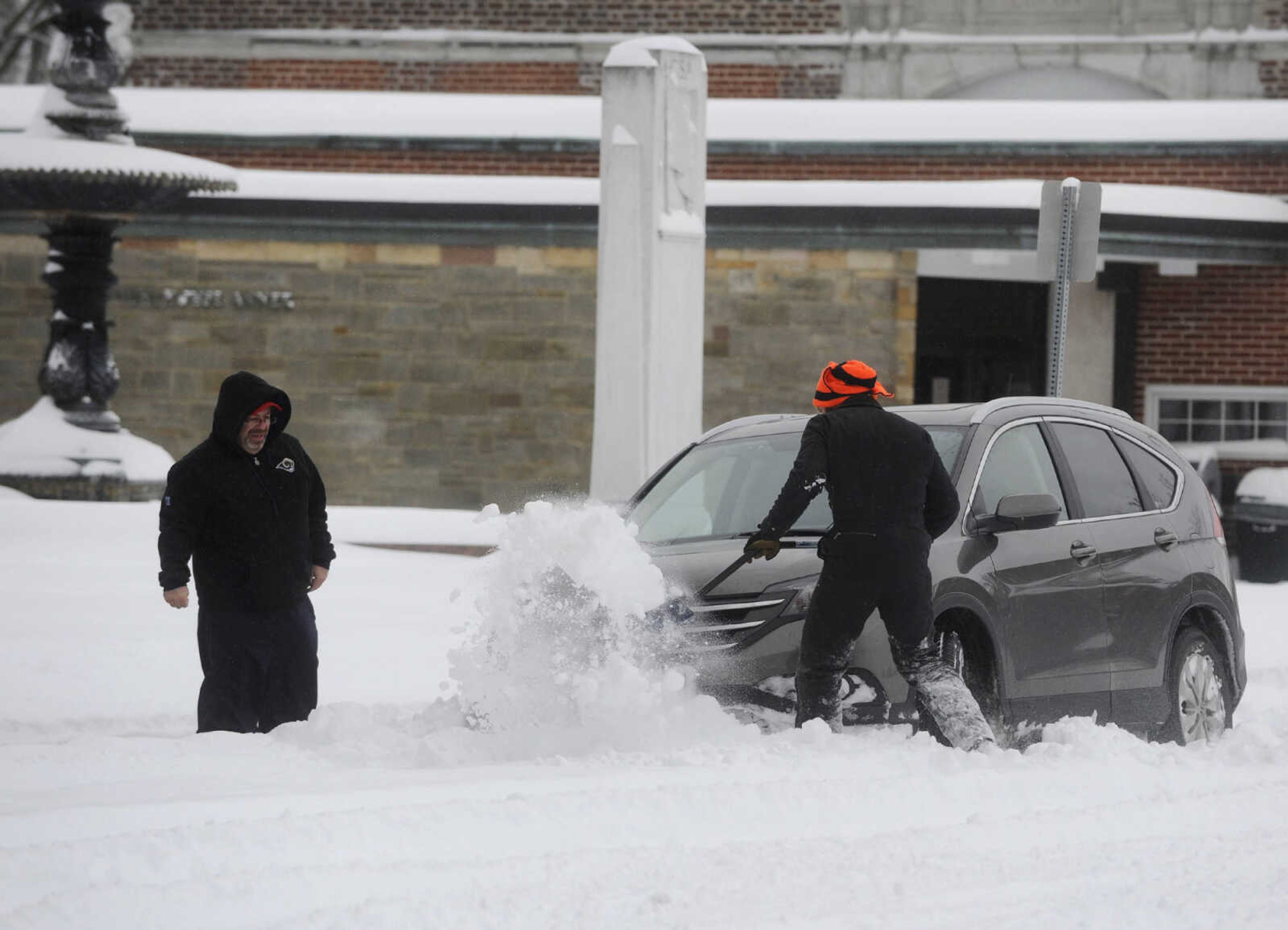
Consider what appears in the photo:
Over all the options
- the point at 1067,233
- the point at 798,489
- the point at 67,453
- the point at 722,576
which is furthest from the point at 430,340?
the point at 798,489

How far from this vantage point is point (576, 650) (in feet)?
21.5

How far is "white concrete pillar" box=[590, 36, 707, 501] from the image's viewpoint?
1305 cm

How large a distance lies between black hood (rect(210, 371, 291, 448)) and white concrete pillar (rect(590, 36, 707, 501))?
20.8 feet

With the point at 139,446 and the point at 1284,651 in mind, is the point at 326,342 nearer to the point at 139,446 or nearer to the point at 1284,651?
the point at 139,446

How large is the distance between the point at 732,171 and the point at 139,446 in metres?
7.13

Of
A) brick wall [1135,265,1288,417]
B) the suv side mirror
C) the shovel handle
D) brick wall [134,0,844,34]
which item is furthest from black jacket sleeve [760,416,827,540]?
brick wall [134,0,844,34]

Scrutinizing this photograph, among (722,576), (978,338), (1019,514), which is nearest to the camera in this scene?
(722,576)

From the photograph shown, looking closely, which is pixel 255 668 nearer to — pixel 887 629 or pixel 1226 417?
pixel 887 629

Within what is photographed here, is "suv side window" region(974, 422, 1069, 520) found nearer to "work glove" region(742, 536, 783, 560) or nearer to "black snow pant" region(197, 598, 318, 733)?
"work glove" region(742, 536, 783, 560)

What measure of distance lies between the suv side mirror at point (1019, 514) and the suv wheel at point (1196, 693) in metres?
1.11

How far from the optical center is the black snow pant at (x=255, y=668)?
6.77 meters

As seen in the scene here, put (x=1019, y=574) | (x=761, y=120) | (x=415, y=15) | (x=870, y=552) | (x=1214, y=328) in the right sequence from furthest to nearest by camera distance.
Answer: (x=415, y=15) → (x=1214, y=328) → (x=761, y=120) → (x=1019, y=574) → (x=870, y=552)

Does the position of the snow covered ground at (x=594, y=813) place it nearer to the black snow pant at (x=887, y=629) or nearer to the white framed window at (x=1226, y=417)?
the black snow pant at (x=887, y=629)

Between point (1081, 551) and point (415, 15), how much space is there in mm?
20832
